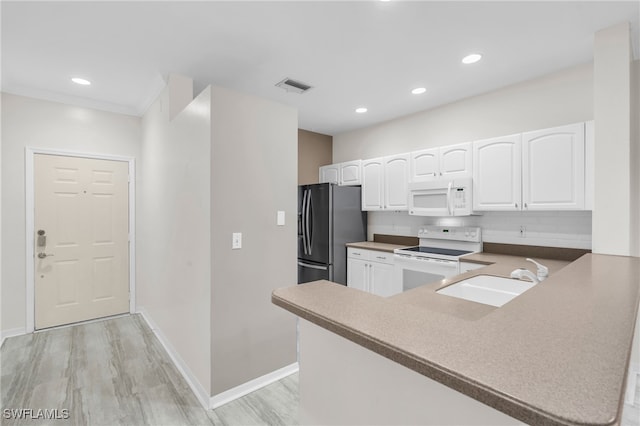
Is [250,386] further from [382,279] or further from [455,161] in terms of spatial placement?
[455,161]

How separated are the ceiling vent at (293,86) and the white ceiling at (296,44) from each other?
0.27ft

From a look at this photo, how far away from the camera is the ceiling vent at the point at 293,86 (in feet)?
10.0

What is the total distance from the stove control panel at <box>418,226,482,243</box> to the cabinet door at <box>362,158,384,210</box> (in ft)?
2.21

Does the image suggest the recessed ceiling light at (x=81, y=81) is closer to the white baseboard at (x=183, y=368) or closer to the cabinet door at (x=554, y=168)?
the white baseboard at (x=183, y=368)

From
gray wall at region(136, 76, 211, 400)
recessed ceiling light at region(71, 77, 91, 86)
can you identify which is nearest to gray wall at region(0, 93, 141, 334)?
recessed ceiling light at region(71, 77, 91, 86)

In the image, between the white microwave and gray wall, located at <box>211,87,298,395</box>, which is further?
the white microwave

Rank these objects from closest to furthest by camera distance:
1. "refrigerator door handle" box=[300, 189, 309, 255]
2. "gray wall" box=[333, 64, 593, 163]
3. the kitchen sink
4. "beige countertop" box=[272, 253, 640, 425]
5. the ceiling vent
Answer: "beige countertop" box=[272, 253, 640, 425], the kitchen sink, "gray wall" box=[333, 64, 593, 163], the ceiling vent, "refrigerator door handle" box=[300, 189, 309, 255]

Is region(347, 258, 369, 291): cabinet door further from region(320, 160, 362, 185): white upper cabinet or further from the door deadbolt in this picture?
the door deadbolt

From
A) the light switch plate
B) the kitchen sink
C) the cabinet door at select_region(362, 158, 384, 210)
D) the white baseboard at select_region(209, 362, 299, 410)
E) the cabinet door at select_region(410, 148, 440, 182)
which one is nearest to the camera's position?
the kitchen sink

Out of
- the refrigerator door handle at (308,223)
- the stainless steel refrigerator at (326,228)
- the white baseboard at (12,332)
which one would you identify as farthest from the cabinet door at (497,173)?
the white baseboard at (12,332)

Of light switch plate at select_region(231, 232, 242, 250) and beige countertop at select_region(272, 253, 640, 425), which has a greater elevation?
light switch plate at select_region(231, 232, 242, 250)

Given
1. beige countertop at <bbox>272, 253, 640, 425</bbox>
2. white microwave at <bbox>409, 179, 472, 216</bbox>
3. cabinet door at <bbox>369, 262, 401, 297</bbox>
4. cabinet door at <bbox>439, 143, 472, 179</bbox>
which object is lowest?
cabinet door at <bbox>369, 262, 401, 297</bbox>

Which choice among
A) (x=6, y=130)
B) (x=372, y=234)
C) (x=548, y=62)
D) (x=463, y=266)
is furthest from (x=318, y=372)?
(x=6, y=130)

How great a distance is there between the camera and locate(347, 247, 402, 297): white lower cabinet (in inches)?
147
